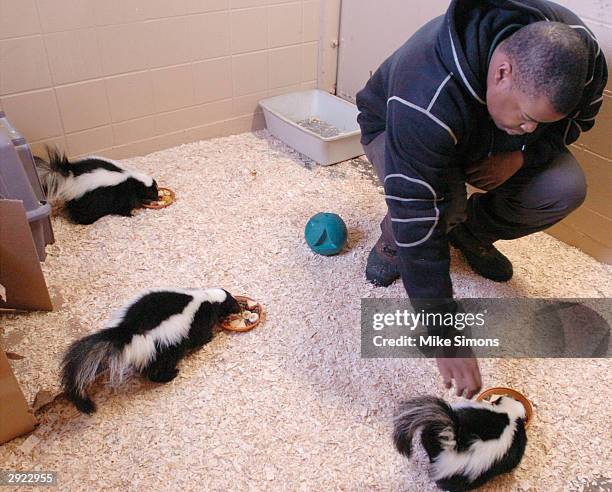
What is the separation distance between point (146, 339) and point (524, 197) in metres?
0.98

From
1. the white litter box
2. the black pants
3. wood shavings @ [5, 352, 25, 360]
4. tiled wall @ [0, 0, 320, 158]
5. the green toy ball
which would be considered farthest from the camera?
the white litter box

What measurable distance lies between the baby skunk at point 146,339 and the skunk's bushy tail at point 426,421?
51cm

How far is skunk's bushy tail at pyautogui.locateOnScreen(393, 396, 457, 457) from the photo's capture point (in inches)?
38.1

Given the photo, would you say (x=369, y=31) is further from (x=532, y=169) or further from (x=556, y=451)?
(x=556, y=451)

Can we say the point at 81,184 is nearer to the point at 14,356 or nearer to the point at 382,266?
the point at 14,356

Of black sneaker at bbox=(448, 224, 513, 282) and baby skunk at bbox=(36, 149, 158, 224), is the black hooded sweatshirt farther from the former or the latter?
baby skunk at bbox=(36, 149, 158, 224)

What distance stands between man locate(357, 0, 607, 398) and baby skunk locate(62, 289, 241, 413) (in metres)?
0.48

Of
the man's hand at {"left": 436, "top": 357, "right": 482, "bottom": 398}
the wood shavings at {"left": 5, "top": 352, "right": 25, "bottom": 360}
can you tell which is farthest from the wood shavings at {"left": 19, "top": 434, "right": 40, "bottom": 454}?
the man's hand at {"left": 436, "top": 357, "right": 482, "bottom": 398}

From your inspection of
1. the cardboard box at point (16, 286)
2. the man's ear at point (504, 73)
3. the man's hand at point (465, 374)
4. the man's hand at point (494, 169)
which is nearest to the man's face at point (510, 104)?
the man's ear at point (504, 73)

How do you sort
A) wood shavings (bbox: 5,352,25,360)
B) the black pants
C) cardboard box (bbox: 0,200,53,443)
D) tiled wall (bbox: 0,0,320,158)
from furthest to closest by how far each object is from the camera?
1. tiled wall (bbox: 0,0,320,158)
2. the black pants
3. wood shavings (bbox: 5,352,25,360)
4. cardboard box (bbox: 0,200,53,443)

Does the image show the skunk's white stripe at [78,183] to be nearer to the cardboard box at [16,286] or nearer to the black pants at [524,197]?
the cardboard box at [16,286]

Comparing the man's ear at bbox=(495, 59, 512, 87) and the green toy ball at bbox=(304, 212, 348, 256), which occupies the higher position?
the man's ear at bbox=(495, 59, 512, 87)

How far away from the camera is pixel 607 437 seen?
1184mm

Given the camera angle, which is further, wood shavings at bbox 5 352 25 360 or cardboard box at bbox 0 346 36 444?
wood shavings at bbox 5 352 25 360
